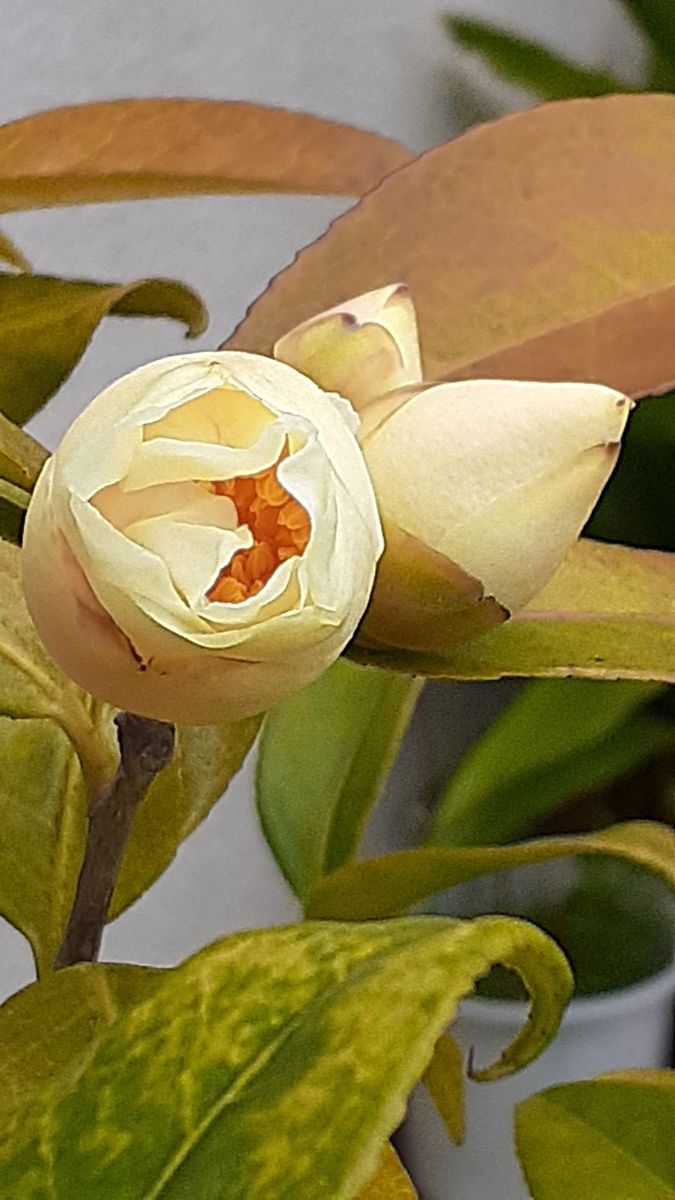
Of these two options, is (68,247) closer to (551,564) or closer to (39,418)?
(39,418)

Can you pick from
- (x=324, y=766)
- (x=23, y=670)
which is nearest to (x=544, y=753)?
(x=324, y=766)

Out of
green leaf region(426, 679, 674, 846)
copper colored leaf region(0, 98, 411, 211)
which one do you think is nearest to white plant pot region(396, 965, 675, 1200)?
green leaf region(426, 679, 674, 846)

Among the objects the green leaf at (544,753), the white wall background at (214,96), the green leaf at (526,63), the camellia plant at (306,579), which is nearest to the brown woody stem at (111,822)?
the camellia plant at (306,579)

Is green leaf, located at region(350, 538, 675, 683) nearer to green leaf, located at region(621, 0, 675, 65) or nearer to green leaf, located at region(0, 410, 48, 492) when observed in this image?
green leaf, located at region(0, 410, 48, 492)

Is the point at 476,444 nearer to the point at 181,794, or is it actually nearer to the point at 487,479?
the point at 487,479

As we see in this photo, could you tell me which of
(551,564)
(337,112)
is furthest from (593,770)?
(551,564)

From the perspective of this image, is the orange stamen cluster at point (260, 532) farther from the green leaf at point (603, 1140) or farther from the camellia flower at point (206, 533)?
the green leaf at point (603, 1140)
